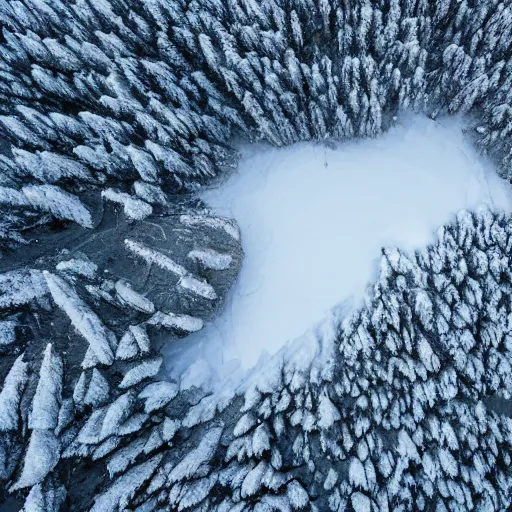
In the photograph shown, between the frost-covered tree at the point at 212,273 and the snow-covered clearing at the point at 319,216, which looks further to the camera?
the snow-covered clearing at the point at 319,216

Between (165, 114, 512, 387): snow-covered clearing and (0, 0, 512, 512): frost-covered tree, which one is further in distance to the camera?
(165, 114, 512, 387): snow-covered clearing

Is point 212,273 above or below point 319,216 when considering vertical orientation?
above

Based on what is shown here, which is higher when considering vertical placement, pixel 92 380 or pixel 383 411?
pixel 92 380

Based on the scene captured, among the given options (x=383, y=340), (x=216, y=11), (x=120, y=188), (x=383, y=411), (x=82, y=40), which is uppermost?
(x=82, y=40)

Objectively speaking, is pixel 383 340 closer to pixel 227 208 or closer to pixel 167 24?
pixel 227 208

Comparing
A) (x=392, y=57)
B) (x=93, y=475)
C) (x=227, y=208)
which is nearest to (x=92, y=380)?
(x=93, y=475)

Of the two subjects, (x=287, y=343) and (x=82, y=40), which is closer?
(x=287, y=343)

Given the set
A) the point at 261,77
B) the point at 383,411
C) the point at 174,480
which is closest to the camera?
the point at 174,480

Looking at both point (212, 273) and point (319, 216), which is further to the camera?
point (319, 216)
